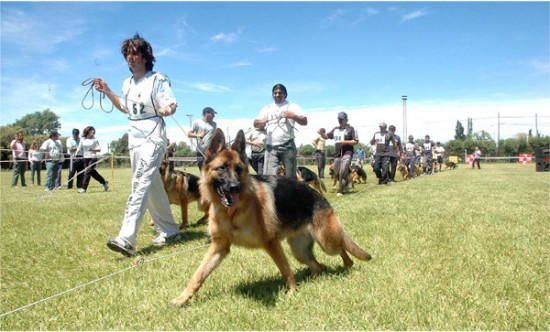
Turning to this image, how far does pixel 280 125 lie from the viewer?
21.7ft

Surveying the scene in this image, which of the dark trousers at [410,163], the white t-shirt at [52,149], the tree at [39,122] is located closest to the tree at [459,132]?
the dark trousers at [410,163]

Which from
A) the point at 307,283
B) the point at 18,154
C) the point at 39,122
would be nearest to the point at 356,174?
the point at 307,283

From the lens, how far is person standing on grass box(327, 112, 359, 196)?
11873mm

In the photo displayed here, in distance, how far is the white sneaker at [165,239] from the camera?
5.73 m

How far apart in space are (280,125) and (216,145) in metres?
3.13

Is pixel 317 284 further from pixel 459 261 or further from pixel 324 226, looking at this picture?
pixel 459 261

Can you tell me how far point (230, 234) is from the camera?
357cm

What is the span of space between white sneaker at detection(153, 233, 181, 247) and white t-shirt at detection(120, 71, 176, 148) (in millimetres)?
1545

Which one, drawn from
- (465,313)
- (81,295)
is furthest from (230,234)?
(465,313)

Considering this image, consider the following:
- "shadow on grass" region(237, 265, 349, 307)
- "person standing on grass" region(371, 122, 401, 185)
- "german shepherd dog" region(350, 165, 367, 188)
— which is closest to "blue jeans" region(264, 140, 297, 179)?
"shadow on grass" region(237, 265, 349, 307)

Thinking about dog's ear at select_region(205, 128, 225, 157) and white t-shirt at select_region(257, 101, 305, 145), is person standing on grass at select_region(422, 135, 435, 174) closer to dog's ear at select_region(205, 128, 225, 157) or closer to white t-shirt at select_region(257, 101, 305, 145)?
white t-shirt at select_region(257, 101, 305, 145)

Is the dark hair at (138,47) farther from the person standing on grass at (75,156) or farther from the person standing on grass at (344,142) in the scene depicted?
the person standing on grass at (75,156)

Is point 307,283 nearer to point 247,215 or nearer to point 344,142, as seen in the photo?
Answer: point 247,215

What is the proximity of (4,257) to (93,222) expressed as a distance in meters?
2.37
